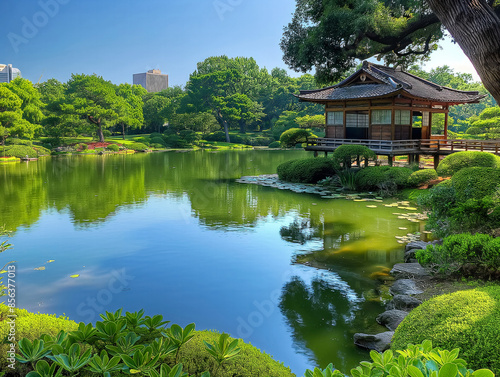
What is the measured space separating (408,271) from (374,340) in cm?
268

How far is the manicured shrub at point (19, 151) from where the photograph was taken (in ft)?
105

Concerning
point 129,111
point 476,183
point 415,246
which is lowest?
point 415,246

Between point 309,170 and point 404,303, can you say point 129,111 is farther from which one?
point 404,303

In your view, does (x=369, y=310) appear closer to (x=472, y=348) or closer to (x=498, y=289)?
(x=498, y=289)

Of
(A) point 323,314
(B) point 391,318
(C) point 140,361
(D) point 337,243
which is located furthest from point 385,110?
(C) point 140,361

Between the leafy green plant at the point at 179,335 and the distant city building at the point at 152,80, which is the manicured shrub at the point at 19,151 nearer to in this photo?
the leafy green plant at the point at 179,335

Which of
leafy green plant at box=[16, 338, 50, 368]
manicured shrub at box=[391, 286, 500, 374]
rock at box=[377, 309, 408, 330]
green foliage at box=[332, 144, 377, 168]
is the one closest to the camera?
leafy green plant at box=[16, 338, 50, 368]

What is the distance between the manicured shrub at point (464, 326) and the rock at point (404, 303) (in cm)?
169

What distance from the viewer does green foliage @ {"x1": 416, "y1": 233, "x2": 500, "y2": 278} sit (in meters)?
5.72

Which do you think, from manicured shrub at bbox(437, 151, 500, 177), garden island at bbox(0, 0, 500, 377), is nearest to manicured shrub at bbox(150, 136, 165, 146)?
garden island at bbox(0, 0, 500, 377)

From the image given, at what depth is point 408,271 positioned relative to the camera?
7.30m

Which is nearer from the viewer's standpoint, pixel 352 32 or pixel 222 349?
pixel 222 349

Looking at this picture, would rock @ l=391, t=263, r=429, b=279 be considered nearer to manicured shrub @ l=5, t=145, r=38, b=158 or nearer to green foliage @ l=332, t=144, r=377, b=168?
green foliage @ l=332, t=144, r=377, b=168

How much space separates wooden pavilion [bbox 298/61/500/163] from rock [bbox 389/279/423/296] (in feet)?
42.6
